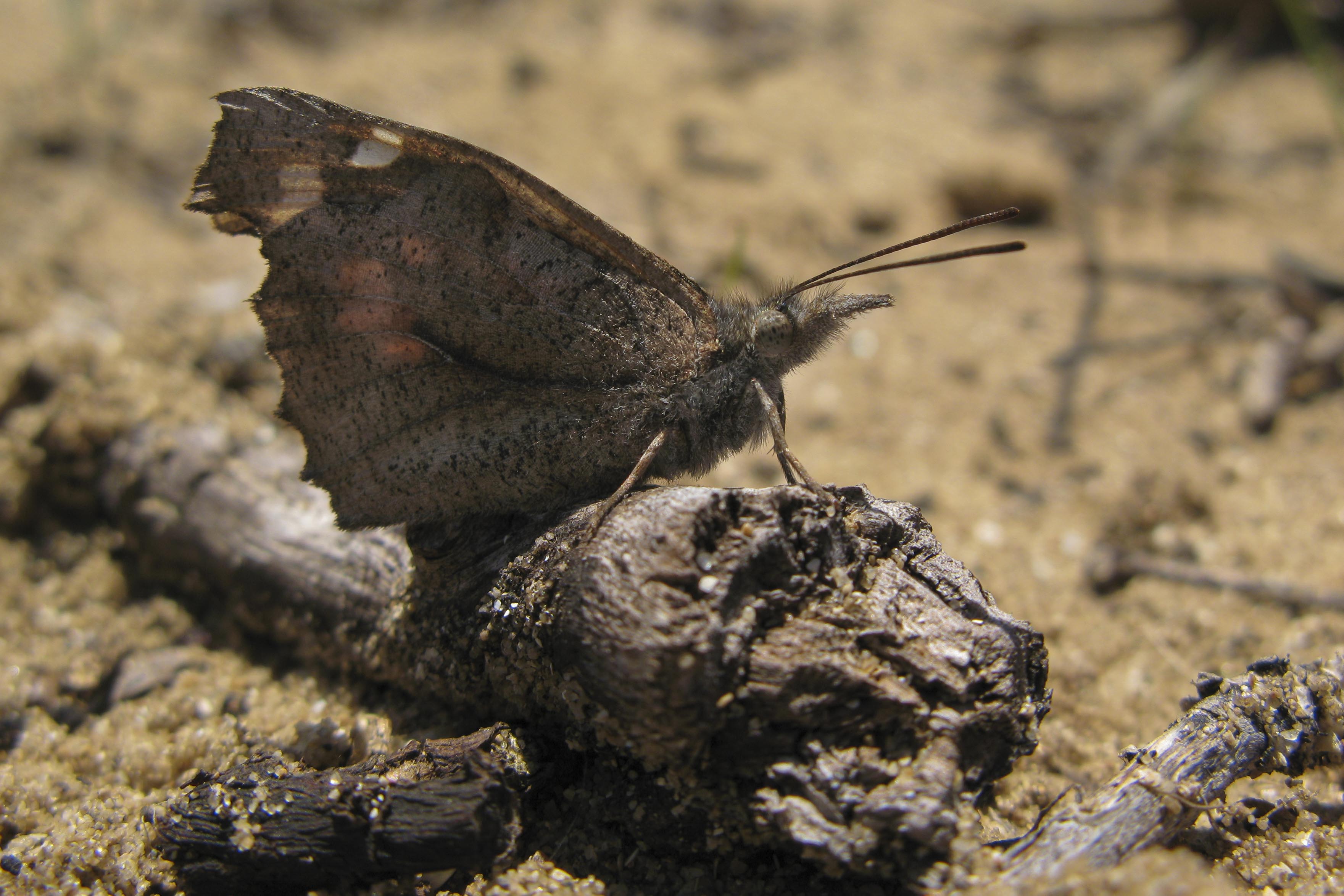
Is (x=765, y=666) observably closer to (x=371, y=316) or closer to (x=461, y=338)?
(x=461, y=338)

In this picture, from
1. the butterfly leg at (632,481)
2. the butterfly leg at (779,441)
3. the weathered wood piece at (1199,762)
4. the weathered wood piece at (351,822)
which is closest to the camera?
the weathered wood piece at (1199,762)


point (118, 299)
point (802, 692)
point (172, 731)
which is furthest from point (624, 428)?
point (118, 299)

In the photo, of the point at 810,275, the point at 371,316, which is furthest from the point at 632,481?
the point at 810,275

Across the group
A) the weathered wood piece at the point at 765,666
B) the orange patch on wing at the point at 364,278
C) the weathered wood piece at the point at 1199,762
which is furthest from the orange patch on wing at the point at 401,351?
the weathered wood piece at the point at 1199,762

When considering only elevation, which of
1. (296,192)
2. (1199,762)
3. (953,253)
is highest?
(953,253)

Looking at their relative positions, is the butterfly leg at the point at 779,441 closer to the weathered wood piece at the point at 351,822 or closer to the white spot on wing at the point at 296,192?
the weathered wood piece at the point at 351,822

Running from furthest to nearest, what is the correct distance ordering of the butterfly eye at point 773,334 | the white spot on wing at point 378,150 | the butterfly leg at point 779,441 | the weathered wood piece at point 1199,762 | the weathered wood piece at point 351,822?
the butterfly eye at point 773,334 < the butterfly leg at point 779,441 < the white spot on wing at point 378,150 < the weathered wood piece at point 351,822 < the weathered wood piece at point 1199,762
